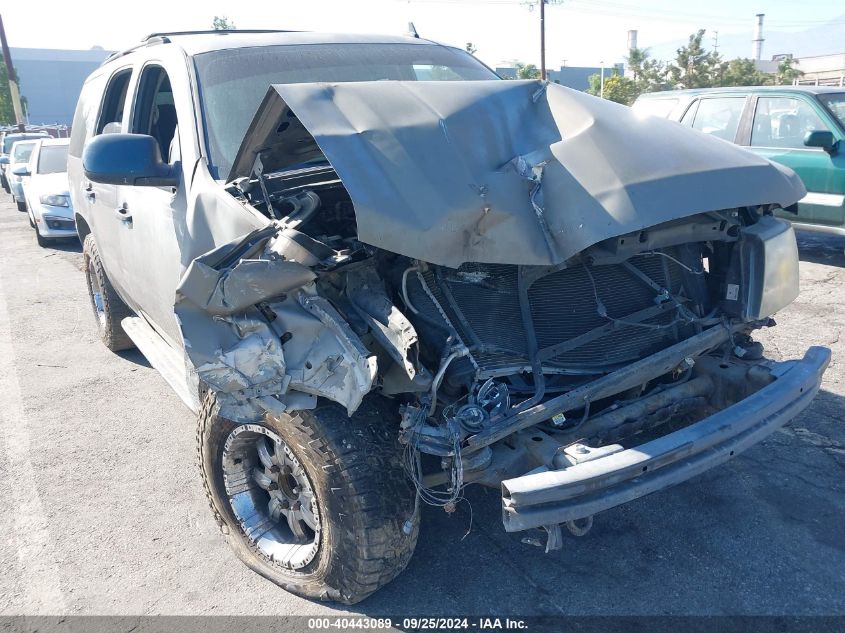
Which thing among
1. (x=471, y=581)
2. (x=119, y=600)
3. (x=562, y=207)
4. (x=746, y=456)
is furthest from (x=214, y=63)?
(x=746, y=456)

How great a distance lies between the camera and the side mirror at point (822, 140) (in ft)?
24.3

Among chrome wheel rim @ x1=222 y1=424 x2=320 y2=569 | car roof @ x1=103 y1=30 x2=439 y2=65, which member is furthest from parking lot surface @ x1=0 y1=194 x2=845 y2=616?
car roof @ x1=103 y1=30 x2=439 y2=65

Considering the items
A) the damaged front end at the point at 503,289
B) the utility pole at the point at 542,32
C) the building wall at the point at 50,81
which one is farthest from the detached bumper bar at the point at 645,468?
the building wall at the point at 50,81

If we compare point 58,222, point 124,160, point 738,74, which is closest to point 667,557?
point 124,160

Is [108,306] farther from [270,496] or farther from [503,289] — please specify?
[503,289]

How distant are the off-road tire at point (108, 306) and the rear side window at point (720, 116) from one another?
6.76 meters

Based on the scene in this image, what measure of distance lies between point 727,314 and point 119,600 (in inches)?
117

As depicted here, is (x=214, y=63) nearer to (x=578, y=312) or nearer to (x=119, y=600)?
(x=578, y=312)

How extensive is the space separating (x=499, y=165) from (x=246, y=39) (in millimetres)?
2042

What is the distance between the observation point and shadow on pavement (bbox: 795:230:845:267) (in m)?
7.93

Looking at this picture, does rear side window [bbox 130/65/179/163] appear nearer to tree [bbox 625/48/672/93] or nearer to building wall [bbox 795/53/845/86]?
tree [bbox 625/48/672/93]

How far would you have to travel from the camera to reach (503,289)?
112 inches

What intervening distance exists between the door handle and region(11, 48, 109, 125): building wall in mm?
79709

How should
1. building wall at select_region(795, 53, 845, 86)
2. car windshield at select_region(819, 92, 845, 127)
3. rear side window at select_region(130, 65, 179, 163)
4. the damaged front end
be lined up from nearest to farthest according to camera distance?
the damaged front end
rear side window at select_region(130, 65, 179, 163)
car windshield at select_region(819, 92, 845, 127)
building wall at select_region(795, 53, 845, 86)
